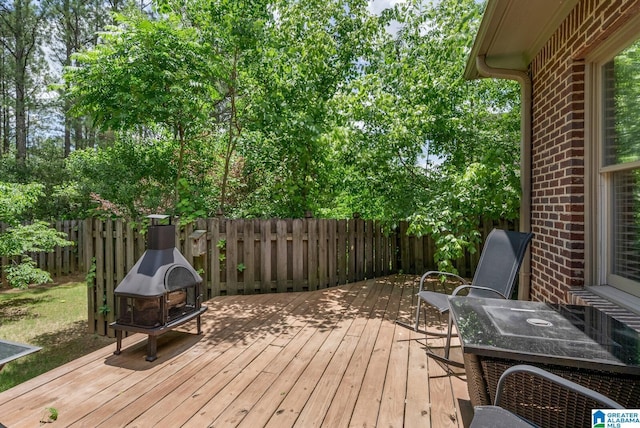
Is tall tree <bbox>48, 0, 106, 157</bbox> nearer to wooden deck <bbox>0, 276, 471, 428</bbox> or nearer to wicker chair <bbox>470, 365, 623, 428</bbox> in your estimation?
wooden deck <bbox>0, 276, 471, 428</bbox>

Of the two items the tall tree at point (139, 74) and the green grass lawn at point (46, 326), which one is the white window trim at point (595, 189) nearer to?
the tall tree at point (139, 74)

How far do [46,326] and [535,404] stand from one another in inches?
261

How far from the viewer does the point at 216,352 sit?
2992 mm

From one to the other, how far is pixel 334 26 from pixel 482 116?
131 inches

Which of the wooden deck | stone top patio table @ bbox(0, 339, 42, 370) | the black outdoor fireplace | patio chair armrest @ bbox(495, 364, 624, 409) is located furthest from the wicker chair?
the black outdoor fireplace

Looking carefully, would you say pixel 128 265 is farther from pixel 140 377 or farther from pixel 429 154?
pixel 429 154

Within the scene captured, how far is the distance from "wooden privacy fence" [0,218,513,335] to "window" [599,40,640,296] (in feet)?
11.4

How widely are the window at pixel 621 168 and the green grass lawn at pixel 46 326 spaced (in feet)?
16.9

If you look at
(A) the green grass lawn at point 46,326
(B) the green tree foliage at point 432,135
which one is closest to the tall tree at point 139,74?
(B) the green tree foliage at point 432,135

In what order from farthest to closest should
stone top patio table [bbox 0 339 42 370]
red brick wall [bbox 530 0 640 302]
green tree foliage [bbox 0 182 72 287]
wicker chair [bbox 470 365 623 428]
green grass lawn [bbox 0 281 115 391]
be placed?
green tree foliage [bbox 0 182 72 287] < green grass lawn [bbox 0 281 115 391] < red brick wall [bbox 530 0 640 302] < stone top patio table [bbox 0 339 42 370] < wicker chair [bbox 470 365 623 428]

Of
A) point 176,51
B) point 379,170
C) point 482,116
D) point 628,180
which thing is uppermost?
point 176,51

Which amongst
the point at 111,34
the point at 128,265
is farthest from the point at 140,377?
the point at 111,34

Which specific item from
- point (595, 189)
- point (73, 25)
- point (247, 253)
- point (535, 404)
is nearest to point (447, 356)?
point (535, 404)

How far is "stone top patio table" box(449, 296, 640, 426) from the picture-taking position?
1.30 metres
